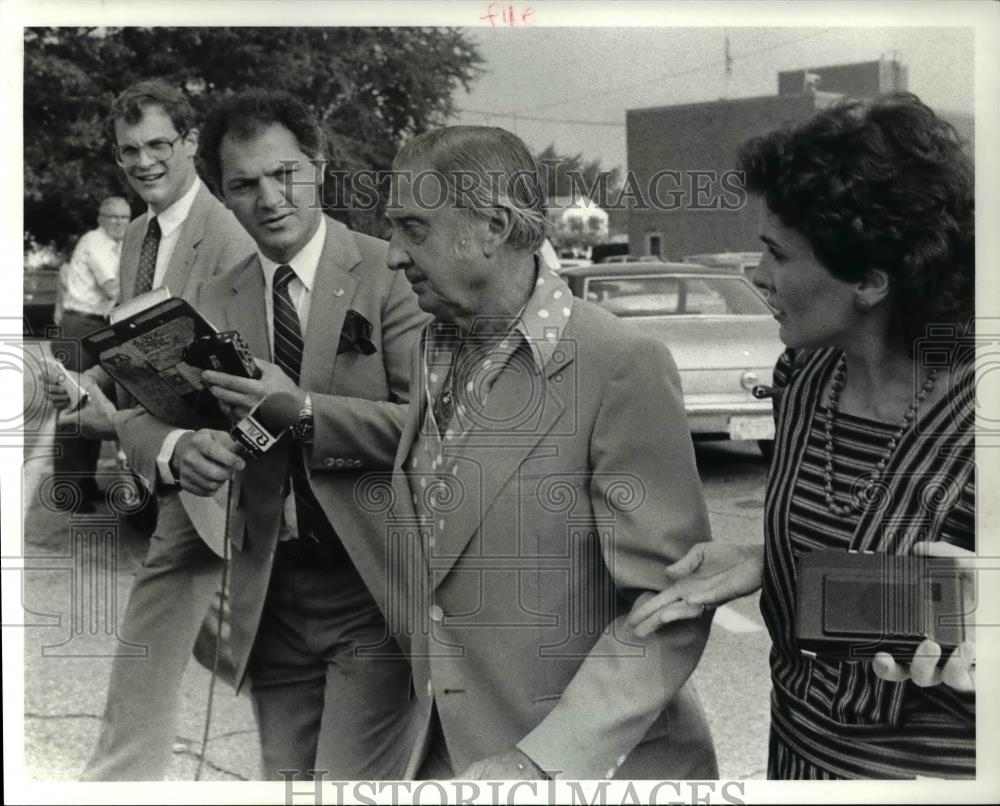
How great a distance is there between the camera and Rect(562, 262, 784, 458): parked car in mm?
2783

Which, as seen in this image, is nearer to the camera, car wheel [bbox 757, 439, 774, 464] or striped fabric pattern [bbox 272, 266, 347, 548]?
car wheel [bbox 757, 439, 774, 464]

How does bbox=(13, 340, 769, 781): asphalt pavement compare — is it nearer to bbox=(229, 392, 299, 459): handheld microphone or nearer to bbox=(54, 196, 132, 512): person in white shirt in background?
bbox=(54, 196, 132, 512): person in white shirt in background

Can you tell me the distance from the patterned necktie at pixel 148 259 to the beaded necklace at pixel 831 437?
156 cm

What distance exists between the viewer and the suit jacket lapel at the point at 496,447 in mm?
2525

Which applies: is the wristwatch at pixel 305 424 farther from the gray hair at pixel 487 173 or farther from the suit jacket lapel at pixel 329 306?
the gray hair at pixel 487 173

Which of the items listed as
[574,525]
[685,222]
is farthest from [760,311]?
[574,525]

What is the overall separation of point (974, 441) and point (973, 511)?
15 centimetres

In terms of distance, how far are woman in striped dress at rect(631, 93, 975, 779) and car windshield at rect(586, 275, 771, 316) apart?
14.3 inches

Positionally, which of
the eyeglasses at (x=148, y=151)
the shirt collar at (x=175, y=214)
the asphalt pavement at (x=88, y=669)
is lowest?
the asphalt pavement at (x=88, y=669)

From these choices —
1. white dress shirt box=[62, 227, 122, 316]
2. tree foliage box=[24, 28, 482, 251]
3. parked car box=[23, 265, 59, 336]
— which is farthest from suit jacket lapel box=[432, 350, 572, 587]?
parked car box=[23, 265, 59, 336]

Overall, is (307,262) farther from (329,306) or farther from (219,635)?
(219,635)

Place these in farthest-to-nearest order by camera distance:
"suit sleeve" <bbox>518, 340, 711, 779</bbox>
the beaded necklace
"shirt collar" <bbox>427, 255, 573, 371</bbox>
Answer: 1. "shirt collar" <bbox>427, 255, 573, 371</bbox>
2. "suit sleeve" <bbox>518, 340, 711, 779</bbox>
3. the beaded necklace

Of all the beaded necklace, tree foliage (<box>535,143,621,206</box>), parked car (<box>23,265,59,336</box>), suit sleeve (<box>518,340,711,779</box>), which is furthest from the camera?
parked car (<box>23,265,59,336</box>)

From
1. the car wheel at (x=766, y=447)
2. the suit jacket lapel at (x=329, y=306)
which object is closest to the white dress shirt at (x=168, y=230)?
the suit jacket lapel at (x=329, y=306)
